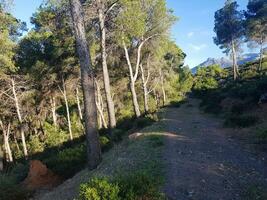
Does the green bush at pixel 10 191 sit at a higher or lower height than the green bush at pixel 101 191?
lower

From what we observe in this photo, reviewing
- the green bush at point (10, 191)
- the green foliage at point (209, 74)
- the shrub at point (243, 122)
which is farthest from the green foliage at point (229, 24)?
the green bush at point (10, 191)

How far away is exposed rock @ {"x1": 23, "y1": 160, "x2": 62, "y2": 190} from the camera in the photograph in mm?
13938

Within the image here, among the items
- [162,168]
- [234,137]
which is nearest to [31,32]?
[234,137]

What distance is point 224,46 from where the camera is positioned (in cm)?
6262

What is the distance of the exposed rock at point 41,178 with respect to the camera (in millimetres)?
13938

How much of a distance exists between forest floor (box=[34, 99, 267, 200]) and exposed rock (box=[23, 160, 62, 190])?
0.91 metres

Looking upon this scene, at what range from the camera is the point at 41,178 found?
14242mm

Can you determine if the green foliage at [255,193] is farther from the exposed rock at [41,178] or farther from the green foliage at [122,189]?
the exposed rock at [41,178]

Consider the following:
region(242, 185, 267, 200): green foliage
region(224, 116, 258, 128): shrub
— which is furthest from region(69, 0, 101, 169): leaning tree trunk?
region(224, 116, 258, 128): shrub

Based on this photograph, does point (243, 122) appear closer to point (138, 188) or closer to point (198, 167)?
point (198, 167)

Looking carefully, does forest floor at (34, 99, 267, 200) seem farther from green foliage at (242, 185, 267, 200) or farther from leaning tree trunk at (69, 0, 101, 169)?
leaning tree trunk at (69, 0, 101, 169)

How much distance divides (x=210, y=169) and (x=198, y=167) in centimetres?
35

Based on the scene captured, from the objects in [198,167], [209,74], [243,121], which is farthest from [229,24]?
[198,167]

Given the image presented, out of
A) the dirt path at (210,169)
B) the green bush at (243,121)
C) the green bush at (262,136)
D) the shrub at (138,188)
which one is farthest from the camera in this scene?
the green bush at (243,121)
